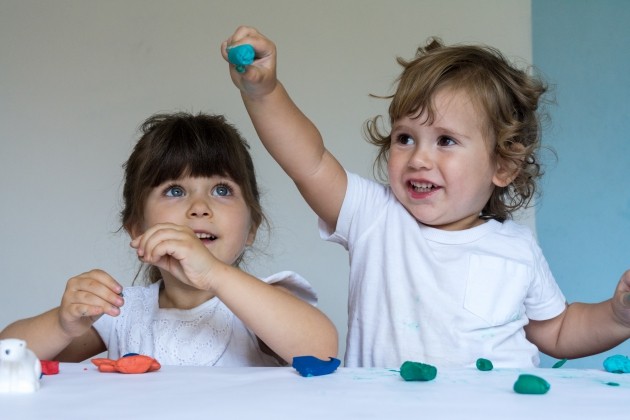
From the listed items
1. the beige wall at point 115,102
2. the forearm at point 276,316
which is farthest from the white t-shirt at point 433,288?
the beige wall at point 115,102

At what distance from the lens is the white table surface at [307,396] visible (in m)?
0.72

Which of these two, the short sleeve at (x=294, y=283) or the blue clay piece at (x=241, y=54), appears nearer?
the blue clay piece at (x=241, y=54)

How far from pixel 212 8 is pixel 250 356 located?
1.34 metres

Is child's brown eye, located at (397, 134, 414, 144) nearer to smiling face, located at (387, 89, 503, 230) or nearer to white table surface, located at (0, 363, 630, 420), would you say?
smiling face, located at (387, 89, 503, 230)

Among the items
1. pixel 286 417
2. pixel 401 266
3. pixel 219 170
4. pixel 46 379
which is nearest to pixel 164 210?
pixel 219 170

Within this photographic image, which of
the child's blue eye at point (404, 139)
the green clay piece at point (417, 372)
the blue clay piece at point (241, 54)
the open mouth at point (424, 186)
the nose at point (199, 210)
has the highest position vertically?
the blue clay piece at point (241, 54)

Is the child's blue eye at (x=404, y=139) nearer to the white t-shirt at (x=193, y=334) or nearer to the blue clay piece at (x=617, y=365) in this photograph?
the white t-shirt at (x=193, y=334)

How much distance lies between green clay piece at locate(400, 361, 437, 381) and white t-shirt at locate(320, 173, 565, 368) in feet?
1.48

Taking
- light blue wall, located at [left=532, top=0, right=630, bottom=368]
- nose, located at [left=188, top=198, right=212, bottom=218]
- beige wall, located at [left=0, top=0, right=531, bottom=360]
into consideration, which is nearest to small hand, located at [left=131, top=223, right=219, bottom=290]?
nose, located at [left=188, top=198, right=212, bottom=218]

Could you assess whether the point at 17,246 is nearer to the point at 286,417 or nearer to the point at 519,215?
the point at 519,215

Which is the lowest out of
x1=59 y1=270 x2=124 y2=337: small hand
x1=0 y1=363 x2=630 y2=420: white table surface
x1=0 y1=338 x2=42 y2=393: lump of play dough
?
x1=0 y1=363 x2=630 y2=420: white table surface

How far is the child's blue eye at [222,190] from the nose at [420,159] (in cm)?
31

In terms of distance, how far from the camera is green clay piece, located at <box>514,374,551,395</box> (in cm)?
81

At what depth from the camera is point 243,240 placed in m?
1.44
